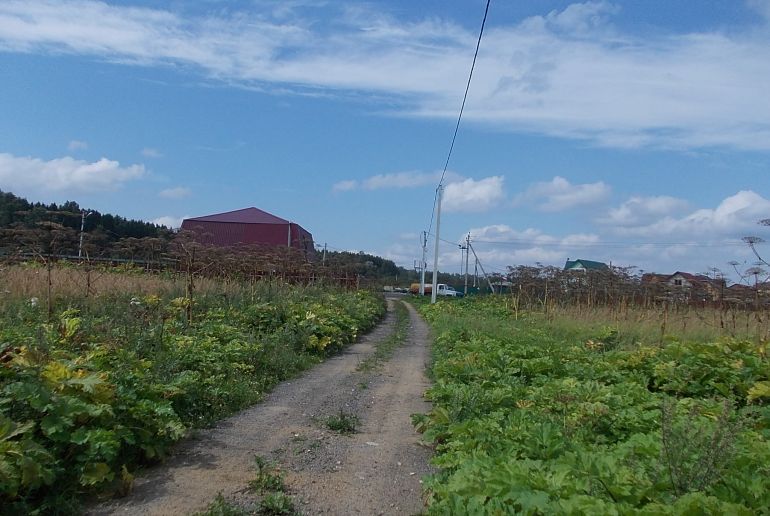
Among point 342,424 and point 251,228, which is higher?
point 251,228

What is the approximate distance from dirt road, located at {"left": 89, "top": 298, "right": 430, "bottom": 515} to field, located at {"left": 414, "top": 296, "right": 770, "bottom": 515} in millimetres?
463

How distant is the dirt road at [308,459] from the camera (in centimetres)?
495

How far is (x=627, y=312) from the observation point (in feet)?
63.2

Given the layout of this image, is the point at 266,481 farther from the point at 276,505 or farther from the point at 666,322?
the point at 666,322

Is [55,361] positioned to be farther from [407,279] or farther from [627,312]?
[407,279]

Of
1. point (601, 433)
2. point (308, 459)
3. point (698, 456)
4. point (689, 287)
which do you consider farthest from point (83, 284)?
point (689, 287)

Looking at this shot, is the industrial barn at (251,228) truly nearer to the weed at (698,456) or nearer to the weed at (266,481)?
the weed at (266,481)

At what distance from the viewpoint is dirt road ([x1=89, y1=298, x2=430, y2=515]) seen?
4945 millimetres

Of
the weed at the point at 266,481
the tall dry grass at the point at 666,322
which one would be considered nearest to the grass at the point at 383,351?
the tall dry grass at the point at 666,322

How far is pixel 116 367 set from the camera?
6.60 metres

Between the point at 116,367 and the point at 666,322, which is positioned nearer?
the point at 116,367

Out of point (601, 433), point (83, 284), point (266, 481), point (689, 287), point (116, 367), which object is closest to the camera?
point (266, 481)

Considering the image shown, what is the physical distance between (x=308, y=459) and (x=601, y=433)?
2529 millimetres

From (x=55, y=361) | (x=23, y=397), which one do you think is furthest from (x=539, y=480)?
(x=55, y=361)
